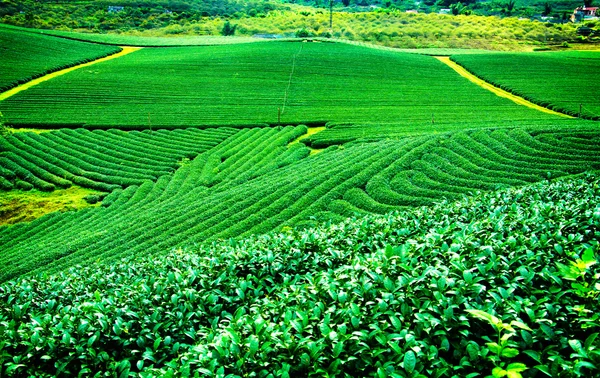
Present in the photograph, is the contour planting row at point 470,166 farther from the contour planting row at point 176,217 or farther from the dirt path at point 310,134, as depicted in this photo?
the dirt path at point 310,134

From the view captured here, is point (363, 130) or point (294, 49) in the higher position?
point (294, 49)

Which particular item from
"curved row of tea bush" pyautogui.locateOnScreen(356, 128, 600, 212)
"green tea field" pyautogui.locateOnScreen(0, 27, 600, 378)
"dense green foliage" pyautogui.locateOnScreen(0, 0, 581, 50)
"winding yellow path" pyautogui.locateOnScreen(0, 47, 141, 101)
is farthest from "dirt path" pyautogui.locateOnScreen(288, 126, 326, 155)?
"dense green foliage" pyautogui.locateOnScreen(0, 0, 581, 50)

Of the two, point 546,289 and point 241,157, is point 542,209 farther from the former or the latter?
point 241,157

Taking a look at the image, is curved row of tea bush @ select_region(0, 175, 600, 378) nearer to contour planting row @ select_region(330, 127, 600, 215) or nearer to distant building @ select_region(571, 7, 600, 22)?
contour planting row @ select_region(330, 127, 600, 215)

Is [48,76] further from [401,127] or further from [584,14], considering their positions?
[584,14]

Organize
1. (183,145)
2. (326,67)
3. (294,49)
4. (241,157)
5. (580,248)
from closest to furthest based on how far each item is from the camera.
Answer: (580,248) → (241,157) → (183,145) → (326,67) → (294,49)

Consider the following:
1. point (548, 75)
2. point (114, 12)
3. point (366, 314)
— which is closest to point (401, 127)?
point (548, 75)

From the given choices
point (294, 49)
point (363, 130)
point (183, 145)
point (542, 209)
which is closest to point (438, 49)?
point (294, 49)
